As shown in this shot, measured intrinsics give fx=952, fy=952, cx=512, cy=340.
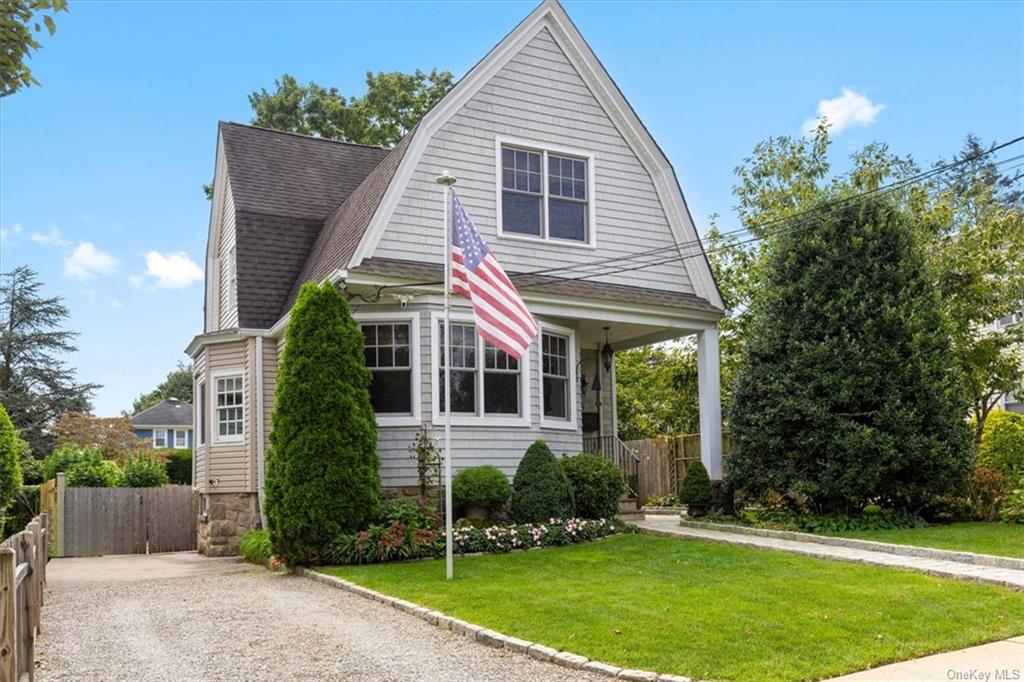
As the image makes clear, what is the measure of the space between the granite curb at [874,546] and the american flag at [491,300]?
477cm

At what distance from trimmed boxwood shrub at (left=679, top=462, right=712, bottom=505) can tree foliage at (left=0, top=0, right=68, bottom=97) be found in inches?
481

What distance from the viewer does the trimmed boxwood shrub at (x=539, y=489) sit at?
→ 13.9m

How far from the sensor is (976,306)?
1738 centimetres

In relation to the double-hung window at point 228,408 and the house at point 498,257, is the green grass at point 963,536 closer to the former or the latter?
the house at point 498,257

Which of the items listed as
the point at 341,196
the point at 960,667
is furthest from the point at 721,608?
the point at 341,196

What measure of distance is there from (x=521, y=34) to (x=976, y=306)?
9567 mm

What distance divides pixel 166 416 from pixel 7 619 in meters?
57.8

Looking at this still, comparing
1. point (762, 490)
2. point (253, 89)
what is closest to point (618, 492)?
point (762, 490)

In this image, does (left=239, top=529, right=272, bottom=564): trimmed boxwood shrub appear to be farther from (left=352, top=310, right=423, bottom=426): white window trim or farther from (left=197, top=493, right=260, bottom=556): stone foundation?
(left=352, top=310, right=423, bottom=426): white window trim

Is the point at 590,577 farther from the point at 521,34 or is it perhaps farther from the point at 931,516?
the point at 521,34

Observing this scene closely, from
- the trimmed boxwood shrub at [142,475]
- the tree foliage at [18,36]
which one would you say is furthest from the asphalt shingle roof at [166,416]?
the tree foliage at [18,36]

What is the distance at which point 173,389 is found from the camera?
73.2m

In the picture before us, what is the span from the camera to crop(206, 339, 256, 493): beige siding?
16.7 metres

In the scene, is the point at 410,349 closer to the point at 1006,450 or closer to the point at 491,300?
the point at 491,300
